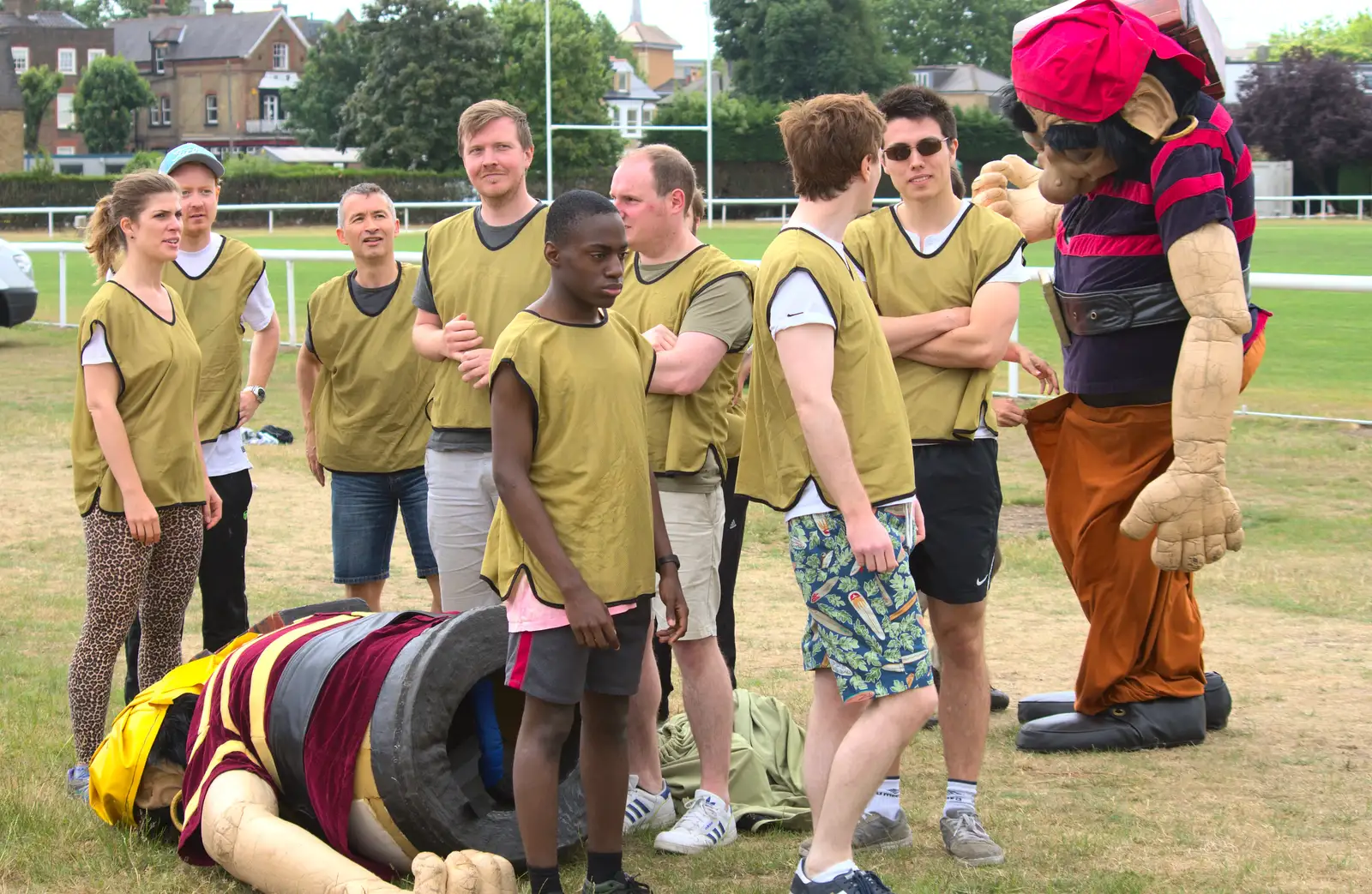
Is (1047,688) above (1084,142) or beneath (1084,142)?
beneath

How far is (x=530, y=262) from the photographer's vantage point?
4.97 metres

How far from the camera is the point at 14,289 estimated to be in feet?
56.5

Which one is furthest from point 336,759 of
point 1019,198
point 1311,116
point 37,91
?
point 37,91

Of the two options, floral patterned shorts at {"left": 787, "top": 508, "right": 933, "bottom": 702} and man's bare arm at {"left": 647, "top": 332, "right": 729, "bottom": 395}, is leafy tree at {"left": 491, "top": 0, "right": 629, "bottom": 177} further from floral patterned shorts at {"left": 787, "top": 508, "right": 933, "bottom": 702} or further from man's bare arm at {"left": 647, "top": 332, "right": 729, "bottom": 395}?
floral patterned shorts at {"left": 787, "top": 508, "right": 933, "bottom": 702}

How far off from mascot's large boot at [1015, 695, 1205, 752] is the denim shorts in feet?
7.70

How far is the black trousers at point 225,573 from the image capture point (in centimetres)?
576

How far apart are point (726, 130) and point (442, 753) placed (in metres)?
55.5

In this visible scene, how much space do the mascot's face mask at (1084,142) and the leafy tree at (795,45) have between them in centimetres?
7009

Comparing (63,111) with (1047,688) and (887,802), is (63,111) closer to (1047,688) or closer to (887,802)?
(1047,688)

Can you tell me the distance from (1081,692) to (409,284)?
287 centimetres

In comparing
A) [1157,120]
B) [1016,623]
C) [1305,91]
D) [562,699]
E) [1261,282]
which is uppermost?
[1305,91]

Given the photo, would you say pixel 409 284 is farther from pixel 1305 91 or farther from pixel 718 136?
pixel 1305 91

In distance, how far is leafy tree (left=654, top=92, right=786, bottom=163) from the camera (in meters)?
56.5

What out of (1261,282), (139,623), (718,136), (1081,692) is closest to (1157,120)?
(1081,692)
